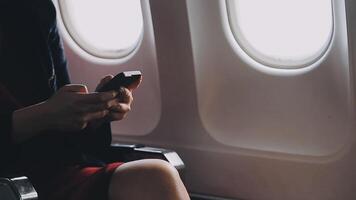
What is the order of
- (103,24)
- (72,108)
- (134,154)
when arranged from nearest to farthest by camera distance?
(72,108) → (134,154) → (103,24)

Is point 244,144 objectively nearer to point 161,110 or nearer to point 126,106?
point 161,110

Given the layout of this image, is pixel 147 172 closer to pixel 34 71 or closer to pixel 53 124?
pixel 53 124

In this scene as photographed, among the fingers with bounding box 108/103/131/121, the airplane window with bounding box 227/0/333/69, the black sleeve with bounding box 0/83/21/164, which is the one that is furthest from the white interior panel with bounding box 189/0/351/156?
the black sleeve with bounding box 0/83/21/164

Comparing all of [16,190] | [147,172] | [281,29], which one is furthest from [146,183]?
[281,29]

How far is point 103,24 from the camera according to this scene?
8.79 feet

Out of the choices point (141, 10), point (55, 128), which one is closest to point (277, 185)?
point (141, 10)

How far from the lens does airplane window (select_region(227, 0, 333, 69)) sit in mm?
2148

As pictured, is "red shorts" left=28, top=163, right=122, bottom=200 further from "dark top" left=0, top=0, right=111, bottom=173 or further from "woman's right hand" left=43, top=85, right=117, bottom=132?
"woman's right hand" left=43, top=85, right=117, bottom=132

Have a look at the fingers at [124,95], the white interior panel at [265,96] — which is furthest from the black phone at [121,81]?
the white interior panel at [265,96]

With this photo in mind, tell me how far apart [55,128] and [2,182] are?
0.18m

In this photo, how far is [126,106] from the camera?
1669 millimetres

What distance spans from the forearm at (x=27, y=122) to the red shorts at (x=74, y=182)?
18 centimetres

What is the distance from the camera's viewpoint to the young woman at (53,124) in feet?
5.12

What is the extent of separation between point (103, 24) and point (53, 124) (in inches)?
46.1
